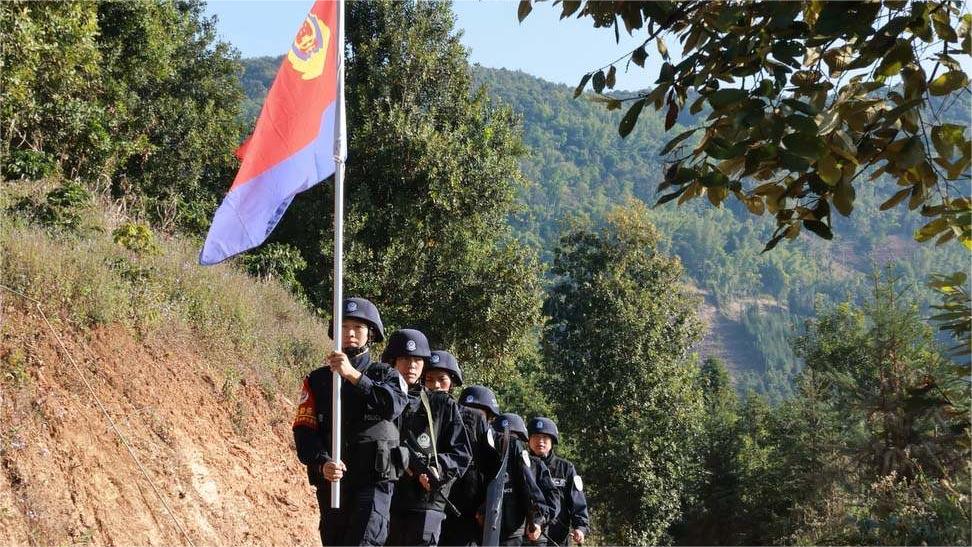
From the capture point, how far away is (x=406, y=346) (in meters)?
7.31

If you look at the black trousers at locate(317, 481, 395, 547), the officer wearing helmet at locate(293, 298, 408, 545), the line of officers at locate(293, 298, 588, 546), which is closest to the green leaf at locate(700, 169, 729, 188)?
the line of officers at locate(293, 298, 588, 546)

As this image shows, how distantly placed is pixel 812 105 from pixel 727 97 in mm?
359

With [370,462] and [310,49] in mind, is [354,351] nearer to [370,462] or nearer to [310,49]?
[370,462]

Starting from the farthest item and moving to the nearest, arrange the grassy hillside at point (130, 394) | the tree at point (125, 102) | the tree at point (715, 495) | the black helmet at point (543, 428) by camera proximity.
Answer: the tree at point (715, 495) → the tree at point (125, 102) → the black helmet at point (543, 428) → the grassy hillside at point (130, 394)

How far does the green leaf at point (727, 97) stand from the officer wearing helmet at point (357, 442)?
276 centimetres

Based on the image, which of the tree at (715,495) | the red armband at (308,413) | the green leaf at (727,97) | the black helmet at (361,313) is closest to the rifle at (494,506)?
the black helmet at (361,313)

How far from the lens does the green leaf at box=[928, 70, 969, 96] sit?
475 centimetres

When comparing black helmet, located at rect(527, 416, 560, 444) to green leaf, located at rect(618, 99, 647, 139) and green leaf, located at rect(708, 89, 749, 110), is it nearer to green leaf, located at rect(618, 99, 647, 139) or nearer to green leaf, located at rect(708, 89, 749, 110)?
green leaf, located at rect(618, 99, 647, 139)

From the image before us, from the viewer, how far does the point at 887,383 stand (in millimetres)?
20047

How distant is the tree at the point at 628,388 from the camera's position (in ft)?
113

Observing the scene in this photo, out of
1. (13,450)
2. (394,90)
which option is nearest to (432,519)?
(13,450)

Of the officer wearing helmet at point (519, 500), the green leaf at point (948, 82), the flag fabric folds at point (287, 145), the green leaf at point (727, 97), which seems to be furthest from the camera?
the officer wearing helmet at point (519, 500)

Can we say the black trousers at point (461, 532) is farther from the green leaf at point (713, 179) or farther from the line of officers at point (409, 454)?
the green leaf at point (713, 179)

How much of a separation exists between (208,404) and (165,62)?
56.2 ft
